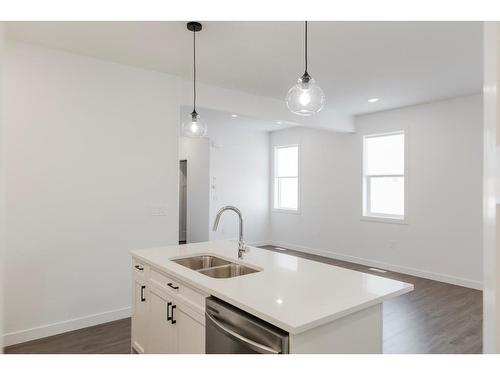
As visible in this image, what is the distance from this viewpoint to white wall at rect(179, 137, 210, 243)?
21.6 ft

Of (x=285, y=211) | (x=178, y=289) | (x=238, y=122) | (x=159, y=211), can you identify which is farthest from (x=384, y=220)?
(x=178, y=289)

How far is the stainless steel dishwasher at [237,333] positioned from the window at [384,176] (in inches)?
173

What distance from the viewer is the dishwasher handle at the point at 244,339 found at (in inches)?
51.3

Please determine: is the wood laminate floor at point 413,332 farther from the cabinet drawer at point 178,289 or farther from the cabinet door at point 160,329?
the cabinet drawer at point 178,289

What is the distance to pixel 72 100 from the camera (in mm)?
3068

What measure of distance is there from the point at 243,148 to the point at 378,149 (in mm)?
2777

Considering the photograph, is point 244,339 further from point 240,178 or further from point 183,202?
point 183,202

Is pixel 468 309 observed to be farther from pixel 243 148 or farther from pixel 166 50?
pixel 243 148

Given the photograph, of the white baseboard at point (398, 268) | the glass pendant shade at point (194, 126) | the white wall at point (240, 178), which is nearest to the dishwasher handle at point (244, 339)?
the glass pendant shade at point (194, 126)

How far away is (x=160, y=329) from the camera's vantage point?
7.00ft

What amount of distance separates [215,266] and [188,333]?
2.07ft

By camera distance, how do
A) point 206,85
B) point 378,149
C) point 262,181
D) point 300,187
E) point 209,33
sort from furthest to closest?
point 262,181
point 300,187
point 378,149
point 206,85
point 209,33

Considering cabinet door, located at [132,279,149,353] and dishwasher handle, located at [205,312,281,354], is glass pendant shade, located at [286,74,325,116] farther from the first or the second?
cabinet door, located at [132,279,149,353]

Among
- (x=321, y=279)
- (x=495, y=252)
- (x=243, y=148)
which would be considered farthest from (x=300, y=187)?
(x=495, y=252)
